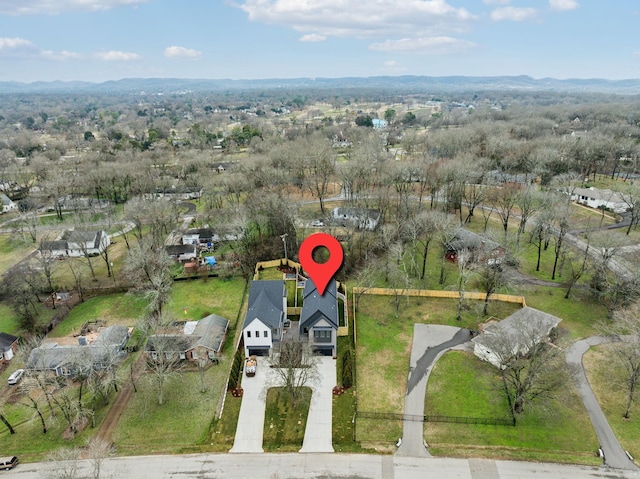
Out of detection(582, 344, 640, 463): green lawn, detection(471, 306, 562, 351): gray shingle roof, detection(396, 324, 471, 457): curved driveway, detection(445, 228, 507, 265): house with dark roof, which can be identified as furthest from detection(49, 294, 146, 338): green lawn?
detection(582, 344, 640, 463): green lawn

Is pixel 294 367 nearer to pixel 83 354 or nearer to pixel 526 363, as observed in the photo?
pixel 83 354

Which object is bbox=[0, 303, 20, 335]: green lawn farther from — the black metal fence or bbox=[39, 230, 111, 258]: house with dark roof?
the black metal fence

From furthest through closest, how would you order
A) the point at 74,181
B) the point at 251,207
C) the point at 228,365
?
the point at 74,181 → the point at 251,207 → the point at 228,365

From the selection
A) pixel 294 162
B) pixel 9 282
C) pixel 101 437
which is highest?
pixel 294 162

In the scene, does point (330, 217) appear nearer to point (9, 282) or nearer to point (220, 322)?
point (220, 322)

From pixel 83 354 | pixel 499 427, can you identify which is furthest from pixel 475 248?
pixel 83 354

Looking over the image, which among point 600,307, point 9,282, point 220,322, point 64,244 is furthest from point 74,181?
point 600,307
